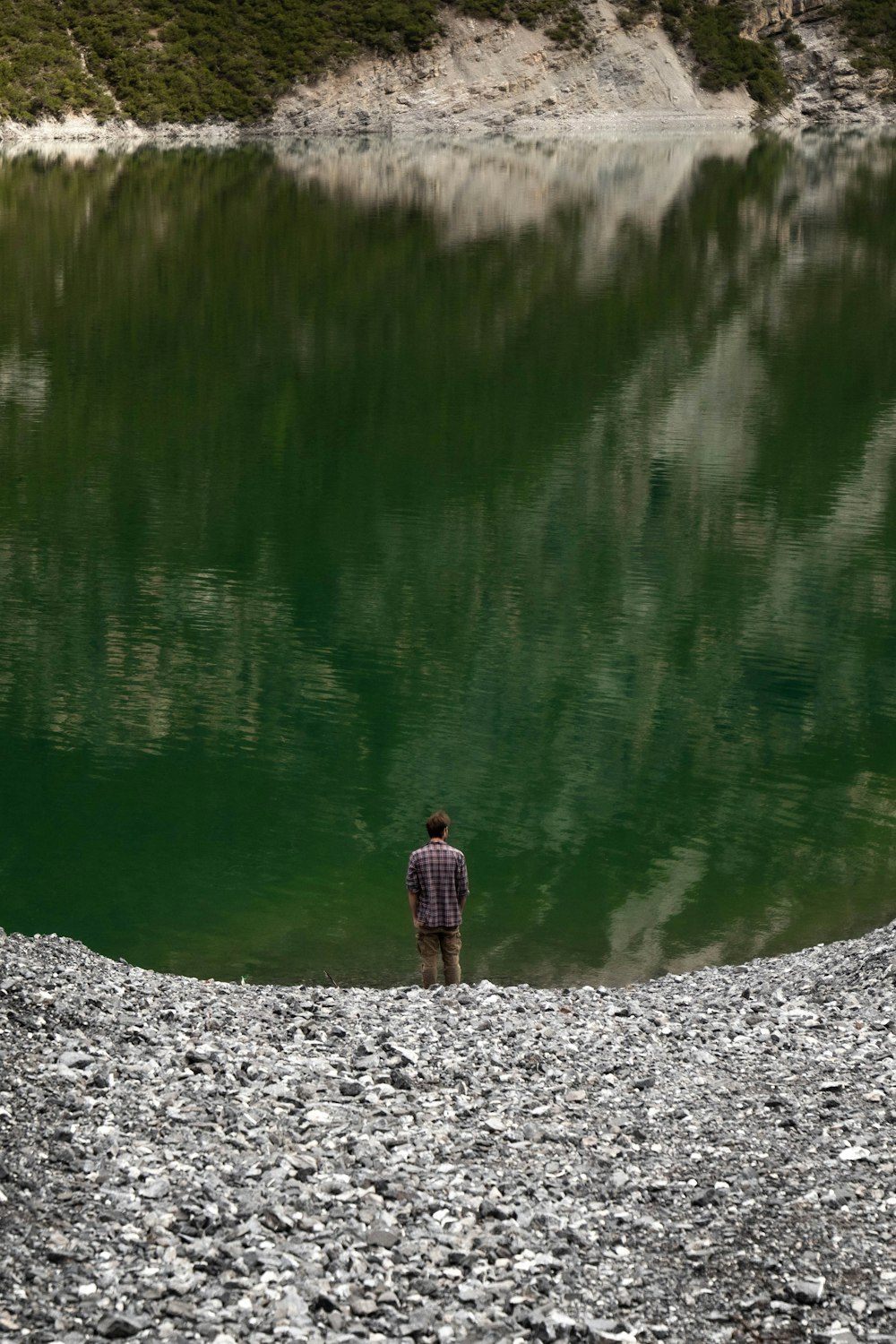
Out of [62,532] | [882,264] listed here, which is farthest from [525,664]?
[882,264]

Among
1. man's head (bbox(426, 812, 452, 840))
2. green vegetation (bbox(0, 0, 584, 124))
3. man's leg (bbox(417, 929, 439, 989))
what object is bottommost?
man's leg (bbox(417, 929, 439, 989))

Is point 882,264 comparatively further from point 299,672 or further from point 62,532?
point 299,672

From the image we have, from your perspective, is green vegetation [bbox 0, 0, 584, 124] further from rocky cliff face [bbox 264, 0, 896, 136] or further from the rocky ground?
the rocky ground

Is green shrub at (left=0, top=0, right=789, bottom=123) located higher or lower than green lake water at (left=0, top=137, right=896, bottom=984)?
higher

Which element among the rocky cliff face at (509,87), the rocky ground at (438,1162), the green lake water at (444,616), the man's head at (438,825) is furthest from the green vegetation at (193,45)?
the rocky ground at (438,1162)

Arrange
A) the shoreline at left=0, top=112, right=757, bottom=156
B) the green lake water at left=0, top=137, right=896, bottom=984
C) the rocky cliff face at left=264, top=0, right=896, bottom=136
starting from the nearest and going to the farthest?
the green lake water at left=0, top=137, right=896, bottom=984
the shoreline at left=0, top=112, right=757, bottom=156
the rocky cliff face at left=264, top=0, right=896, bottom=136

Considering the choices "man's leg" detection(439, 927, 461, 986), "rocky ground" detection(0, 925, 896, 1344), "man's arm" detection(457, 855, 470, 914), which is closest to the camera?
"rocky ground" detection(0, 925, 896, 1344)

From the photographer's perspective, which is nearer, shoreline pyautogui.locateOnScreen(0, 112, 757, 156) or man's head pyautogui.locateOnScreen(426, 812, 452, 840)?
man's head pyautogui.locateOnScreen(426, 812, 452, 840)

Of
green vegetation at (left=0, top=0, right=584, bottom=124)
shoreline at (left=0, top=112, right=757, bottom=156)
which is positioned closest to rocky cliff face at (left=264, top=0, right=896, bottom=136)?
shoreline at (left=0, top=112, right=757, bottom=156)

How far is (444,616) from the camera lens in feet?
94.9

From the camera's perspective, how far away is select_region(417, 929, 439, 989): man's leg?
15.6 meters

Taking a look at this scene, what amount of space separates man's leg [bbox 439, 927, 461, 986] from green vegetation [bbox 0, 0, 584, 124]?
5403 inches

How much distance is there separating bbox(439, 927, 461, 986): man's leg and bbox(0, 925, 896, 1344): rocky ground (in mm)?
647

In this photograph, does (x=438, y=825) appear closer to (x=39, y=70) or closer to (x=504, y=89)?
(x=39, y=70)
